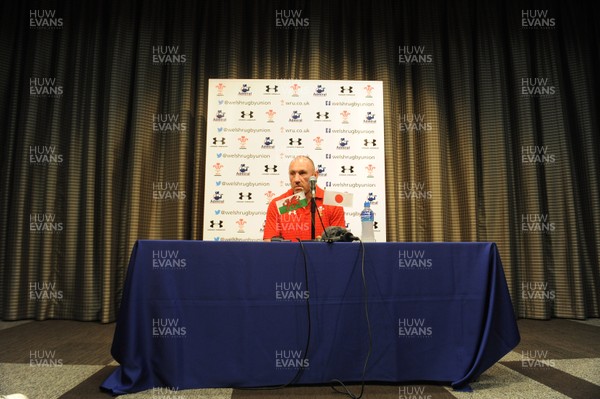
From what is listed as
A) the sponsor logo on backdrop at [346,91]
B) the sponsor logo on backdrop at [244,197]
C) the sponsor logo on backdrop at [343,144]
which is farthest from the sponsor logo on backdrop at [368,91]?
the sponsor logo on backdrop at [244,197]

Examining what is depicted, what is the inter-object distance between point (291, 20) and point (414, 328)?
335 centimetres

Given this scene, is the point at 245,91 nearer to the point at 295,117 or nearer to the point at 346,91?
the point at 295,117

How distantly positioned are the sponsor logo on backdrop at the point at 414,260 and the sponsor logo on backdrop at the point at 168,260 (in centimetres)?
101

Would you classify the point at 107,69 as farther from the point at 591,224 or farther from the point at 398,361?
the point at 591,224

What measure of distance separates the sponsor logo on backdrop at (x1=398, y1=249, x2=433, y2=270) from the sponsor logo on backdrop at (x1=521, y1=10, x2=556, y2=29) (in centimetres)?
353

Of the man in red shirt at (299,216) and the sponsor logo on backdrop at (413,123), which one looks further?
the sponsor logo on backdrop at (413,123)

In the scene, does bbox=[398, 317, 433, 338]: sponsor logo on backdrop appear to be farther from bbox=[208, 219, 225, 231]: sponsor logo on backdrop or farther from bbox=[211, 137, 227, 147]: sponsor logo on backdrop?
bbox=[211, 137, 227, 147]: sponsor logo on backdrop

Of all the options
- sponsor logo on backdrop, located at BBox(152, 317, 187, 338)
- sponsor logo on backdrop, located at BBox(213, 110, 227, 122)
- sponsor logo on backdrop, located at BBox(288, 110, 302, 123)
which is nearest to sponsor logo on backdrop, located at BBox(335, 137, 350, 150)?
sponsor logo on backdrop, located at BBox(288, 110, 302, 123)

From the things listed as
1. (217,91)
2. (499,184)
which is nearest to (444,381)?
(499,184)

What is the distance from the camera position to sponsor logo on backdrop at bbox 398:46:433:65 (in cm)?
383

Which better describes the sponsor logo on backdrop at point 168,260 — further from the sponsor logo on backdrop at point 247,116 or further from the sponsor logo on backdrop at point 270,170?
the sponsor logo on backdrop at point 247,116

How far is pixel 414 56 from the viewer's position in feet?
12.7

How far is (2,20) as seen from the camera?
375 centimetres

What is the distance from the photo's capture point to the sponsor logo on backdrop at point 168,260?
5.42 feet
